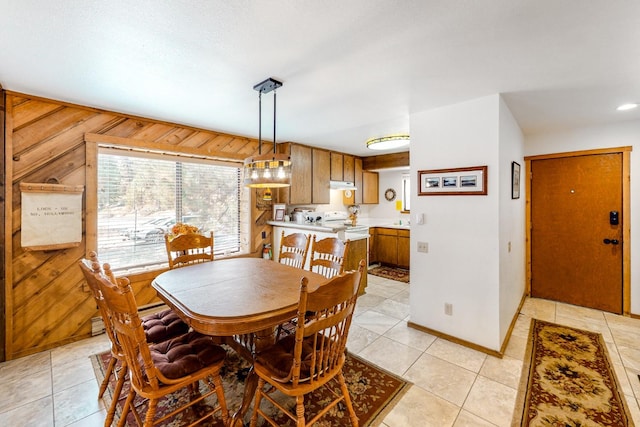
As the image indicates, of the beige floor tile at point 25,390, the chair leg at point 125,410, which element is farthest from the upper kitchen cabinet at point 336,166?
the beige floor tile at point 25,390

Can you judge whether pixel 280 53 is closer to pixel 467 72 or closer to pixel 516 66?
pixel 467 72

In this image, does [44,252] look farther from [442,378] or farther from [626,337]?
[626,337]

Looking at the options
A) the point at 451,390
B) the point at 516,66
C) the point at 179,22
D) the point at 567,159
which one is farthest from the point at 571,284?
the point at 179,22

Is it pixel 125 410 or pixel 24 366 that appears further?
pixel 24 366

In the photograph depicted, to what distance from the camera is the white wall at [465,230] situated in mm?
2498

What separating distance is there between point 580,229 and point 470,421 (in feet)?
10.8

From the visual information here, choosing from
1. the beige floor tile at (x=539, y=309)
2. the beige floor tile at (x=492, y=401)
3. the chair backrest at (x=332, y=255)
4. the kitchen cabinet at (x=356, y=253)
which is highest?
the chair backrest at (x=332, y=255)

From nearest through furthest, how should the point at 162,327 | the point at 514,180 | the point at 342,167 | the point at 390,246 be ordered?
the point at 162,327 < the point at 514,180 < the point at 342,167 < the point at 390,246

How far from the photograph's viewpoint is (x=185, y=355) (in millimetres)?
1648

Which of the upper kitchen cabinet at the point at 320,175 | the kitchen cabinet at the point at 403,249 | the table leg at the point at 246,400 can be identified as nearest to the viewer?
the table leg at the point at 246,400

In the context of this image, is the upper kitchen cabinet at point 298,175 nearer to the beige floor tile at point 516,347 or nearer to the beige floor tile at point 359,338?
the beige floor tile at point 359,338

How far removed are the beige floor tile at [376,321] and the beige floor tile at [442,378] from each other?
24.4 inches

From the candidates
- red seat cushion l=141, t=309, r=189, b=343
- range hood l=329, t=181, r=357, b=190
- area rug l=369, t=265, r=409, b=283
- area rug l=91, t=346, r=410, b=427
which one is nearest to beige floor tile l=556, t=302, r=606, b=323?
area rug l=369, t=265, r=409, b=283

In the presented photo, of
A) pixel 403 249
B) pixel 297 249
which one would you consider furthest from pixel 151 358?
pixel 403 249
